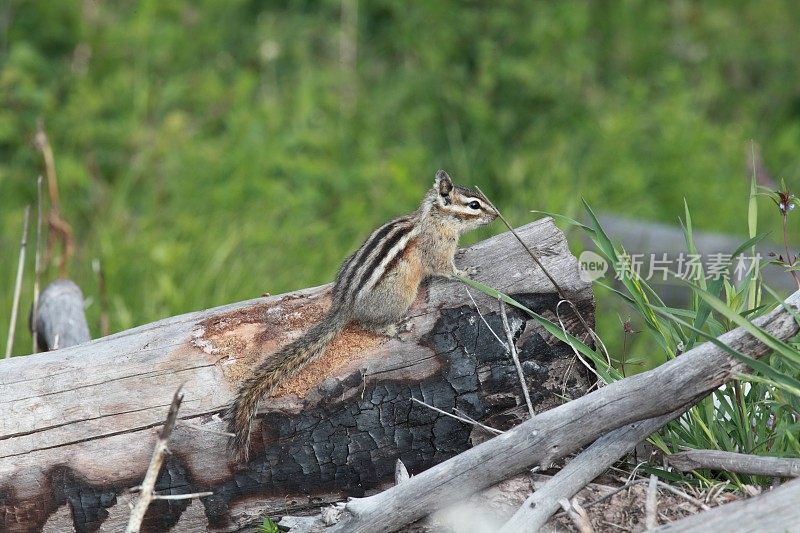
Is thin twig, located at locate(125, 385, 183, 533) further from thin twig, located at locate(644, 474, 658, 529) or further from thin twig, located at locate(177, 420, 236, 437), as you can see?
thin twig, located at locate(644, 474, 658, 529)

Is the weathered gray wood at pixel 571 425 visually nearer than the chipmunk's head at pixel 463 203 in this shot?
Yes

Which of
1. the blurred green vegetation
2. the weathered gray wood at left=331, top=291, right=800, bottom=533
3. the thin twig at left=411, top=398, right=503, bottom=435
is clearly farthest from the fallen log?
the blurred green vegetation

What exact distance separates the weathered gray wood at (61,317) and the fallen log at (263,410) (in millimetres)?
917

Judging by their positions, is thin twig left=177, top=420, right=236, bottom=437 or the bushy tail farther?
the bushy tail

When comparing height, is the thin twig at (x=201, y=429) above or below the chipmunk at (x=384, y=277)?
below

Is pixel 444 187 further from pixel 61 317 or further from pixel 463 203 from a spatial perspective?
pixel 61 317

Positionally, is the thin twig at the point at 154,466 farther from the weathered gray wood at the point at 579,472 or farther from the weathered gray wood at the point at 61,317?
the weathered gray wood at the point at 61,317

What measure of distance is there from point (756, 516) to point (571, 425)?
644mm

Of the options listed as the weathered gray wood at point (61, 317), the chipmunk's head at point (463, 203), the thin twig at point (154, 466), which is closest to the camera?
the thin twig at point (154, 466)

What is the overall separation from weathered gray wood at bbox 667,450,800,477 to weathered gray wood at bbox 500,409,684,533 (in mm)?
138

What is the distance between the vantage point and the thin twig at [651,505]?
3.00 meters

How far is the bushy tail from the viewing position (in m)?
3.42

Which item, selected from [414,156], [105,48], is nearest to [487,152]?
[414,156]

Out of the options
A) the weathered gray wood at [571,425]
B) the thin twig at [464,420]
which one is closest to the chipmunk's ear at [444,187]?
the thin twig at [464,420]
